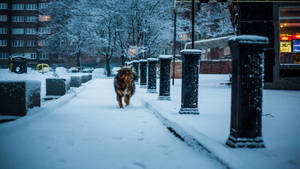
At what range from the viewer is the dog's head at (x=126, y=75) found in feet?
23.8

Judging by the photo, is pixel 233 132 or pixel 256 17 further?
pixel 256 17

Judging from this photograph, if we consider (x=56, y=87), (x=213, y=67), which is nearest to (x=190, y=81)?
(x=56, y=87)

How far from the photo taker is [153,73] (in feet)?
37.0

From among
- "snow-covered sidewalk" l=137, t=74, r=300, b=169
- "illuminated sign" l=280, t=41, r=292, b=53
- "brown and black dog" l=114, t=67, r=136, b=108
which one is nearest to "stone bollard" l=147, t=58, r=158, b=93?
"brown and black dog" l=114, t=67, r=136, b=108

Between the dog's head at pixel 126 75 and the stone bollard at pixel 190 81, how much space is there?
1.99 metres

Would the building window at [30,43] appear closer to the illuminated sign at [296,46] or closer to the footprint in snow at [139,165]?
the illuminated sign at [296,46]

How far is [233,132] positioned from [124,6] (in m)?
23.0

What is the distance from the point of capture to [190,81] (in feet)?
19.1

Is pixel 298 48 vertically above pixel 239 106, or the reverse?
pixel 298 48

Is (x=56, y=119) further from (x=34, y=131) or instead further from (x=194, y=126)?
(x=194, y=126)

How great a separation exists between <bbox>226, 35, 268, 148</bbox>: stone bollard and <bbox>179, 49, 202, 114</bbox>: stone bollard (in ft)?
8.59

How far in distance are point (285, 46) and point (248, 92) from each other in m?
11.1

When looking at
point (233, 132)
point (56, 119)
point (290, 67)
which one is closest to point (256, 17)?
point (233, 132)

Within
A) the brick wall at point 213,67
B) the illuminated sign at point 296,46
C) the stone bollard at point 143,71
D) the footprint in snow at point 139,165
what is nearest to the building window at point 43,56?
the brick wall at point 213,67
